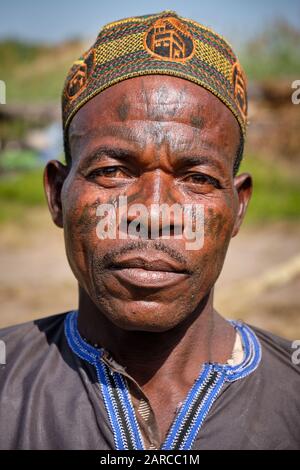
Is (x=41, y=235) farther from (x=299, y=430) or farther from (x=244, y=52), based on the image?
(x=244, y=52)

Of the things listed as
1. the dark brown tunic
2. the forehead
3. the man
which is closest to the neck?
the man

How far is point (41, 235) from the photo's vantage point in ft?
33.2

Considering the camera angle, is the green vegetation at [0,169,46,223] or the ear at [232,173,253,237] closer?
the ear at [232,173,253,237]

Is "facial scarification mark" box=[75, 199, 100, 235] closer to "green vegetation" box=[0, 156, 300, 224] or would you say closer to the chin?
the chin

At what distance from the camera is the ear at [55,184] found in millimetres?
2510

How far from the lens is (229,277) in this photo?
25.9ft

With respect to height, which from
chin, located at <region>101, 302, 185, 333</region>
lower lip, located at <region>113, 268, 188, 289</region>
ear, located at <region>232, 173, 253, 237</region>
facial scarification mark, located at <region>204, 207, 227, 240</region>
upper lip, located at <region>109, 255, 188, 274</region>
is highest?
ear, located at <region>232, 173, 253, 237</region>

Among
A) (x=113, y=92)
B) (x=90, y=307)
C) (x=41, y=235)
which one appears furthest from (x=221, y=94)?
(x=41, y=235)

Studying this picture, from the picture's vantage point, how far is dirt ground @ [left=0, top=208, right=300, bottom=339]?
675cm

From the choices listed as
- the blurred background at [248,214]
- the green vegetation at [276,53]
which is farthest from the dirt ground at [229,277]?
the green vegetation at [276,53]

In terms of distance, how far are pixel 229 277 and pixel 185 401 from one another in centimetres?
567

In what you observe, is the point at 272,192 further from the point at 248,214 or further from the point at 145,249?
the point at 145,249

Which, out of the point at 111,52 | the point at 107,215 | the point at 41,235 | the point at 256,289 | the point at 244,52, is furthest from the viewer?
the point at 244,52

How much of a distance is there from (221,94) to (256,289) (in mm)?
5512
